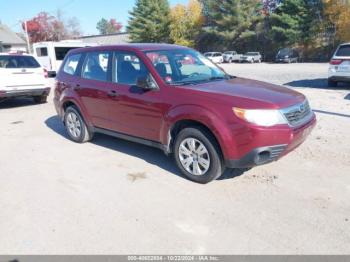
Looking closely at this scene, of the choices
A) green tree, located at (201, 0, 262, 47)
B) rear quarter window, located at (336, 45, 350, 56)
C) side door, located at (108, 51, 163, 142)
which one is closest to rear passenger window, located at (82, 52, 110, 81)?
side door, located at (108, 51, 163, 142)

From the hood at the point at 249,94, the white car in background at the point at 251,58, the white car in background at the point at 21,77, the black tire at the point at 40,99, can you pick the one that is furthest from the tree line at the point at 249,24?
the hood at the point at 249,94

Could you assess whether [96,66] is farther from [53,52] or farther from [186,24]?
[186,24]

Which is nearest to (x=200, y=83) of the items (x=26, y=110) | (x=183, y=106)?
(x=183, y=106)

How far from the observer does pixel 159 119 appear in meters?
4.68

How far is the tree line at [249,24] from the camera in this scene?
121ft

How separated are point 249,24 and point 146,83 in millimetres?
42137

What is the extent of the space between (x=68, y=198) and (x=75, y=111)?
100 inches

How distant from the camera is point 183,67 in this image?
5090 millimetres

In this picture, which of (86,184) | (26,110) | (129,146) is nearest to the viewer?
(86,184)

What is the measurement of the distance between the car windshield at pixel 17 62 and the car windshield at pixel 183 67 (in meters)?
6.92

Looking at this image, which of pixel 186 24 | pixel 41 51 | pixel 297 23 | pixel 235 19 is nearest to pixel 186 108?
pixel 41 51

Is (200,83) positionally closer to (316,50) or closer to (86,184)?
(86,184)

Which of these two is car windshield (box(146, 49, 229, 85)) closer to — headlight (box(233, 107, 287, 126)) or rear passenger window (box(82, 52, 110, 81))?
rear passenger window (box(82, 52, 110, 81))

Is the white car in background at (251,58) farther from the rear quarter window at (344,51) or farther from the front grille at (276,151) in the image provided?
the front grille at (276,151)
